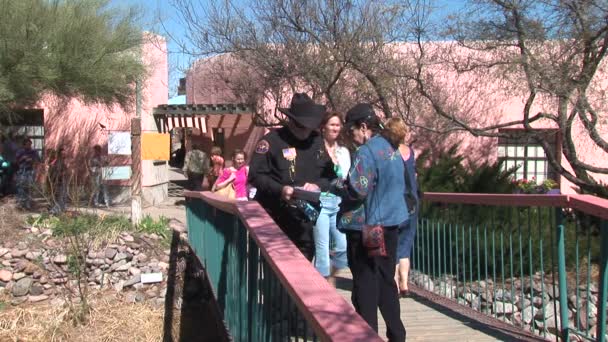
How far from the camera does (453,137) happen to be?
1720 cm

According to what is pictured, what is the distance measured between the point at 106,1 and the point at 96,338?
21.8 ft

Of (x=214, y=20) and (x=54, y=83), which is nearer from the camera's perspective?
(x=54, y=83)

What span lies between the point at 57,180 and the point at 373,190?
34.1 ft

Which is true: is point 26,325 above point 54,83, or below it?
below

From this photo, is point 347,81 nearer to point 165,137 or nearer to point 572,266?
point 165,137

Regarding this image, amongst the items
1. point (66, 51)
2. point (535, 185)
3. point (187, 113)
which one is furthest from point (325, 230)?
point (187, 113)

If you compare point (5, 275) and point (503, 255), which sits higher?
point (503, 255)

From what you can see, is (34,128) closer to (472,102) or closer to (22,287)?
(22,287)

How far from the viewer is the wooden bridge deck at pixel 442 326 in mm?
4867

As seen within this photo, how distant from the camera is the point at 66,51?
11.7 meters

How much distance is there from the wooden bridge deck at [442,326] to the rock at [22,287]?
7.06 m

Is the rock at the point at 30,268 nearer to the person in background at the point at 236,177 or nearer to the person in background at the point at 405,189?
the person in background at the point at 236,177

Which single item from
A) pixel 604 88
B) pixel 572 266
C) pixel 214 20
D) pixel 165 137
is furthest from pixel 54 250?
pixel 604 88

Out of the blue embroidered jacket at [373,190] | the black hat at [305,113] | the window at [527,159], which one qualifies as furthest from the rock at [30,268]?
the window at [527,159]
